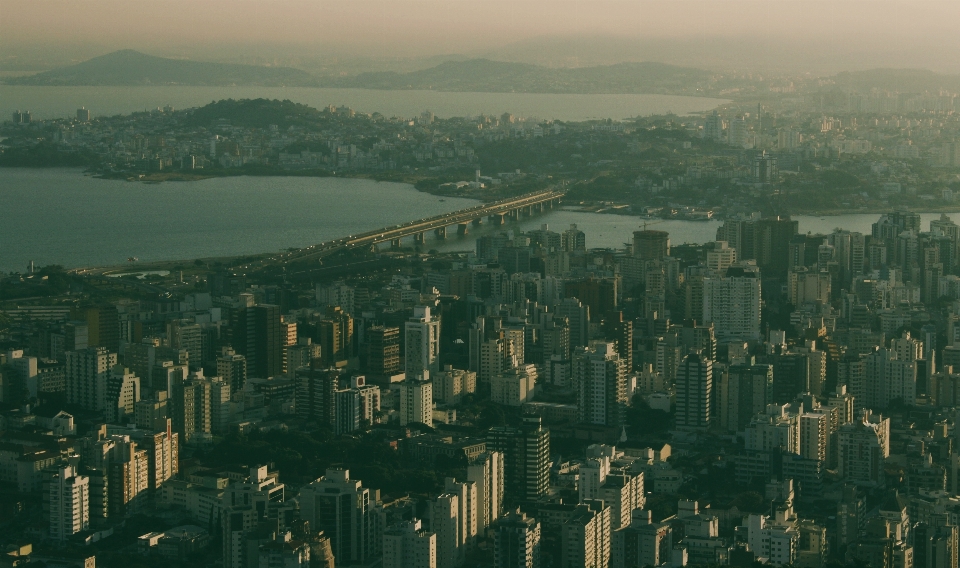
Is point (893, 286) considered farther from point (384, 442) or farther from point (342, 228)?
point (342, 228)

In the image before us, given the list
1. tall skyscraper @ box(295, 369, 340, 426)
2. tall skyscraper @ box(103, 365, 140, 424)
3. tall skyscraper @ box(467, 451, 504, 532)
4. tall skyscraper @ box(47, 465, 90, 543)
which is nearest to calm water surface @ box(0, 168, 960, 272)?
tall skyscraper @ box(103, 365, 140, 424)

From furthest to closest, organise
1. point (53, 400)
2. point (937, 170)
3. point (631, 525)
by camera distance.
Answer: point (937, 170) → point (53, 400) → point (631, 525)

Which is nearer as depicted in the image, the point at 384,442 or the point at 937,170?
the point at 384,442

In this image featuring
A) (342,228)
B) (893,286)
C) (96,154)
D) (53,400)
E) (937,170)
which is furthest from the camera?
(96,154)

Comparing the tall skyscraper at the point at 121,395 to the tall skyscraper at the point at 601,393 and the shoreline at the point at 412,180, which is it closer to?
the tall skyscraper at the point at 601,393

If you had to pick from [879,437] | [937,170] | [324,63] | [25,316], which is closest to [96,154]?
→ [324,63]

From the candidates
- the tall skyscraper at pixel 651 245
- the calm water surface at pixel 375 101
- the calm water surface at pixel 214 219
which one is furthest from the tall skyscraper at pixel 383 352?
the calm water surface at pixel 375 101
